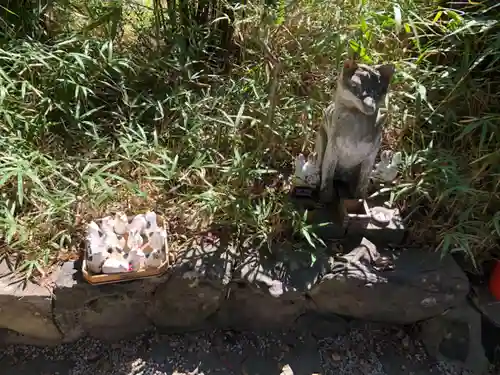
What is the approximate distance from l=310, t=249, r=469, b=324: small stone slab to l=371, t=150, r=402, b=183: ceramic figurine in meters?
0.28

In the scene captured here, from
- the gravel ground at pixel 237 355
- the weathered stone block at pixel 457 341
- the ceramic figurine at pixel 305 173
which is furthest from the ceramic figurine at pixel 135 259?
the weathered stone block at pixel 457 341

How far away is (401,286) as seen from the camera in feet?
6.37

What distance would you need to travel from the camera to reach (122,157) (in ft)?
6.71

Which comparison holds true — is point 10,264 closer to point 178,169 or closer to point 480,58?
point 178,169

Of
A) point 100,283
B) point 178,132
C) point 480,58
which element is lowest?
point 100,283

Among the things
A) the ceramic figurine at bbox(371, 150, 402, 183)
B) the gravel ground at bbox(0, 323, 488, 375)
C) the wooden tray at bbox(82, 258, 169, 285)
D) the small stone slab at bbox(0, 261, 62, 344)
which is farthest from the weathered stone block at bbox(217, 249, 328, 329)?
the small stone slab at bbox(0, 261, 62, 344)

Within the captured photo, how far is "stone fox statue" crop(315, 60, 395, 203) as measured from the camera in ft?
5.31

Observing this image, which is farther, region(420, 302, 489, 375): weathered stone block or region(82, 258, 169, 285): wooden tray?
region(420, 302, 489, 375): weathered stone block

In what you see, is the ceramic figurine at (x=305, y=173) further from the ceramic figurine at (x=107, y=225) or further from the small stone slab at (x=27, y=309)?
the small stone slab at (x=27, y=309)

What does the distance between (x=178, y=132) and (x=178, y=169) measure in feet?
0.63

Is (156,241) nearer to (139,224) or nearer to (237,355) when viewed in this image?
(139,224)

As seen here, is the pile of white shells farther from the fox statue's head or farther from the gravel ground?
the fox statue's head

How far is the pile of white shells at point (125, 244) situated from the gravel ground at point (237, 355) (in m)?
0.45

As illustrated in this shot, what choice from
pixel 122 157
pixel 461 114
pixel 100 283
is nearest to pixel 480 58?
pixel 461 114
